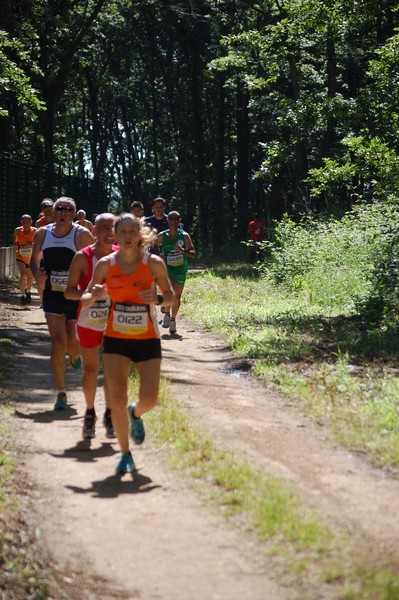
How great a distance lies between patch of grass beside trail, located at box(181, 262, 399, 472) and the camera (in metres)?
9.35

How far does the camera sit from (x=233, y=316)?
61.0 ft

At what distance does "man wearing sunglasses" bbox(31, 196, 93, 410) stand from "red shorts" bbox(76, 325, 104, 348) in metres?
1.51

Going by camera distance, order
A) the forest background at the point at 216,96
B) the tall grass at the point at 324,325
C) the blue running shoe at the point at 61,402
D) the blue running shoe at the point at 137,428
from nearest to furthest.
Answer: the blue running shoe at the point at 137,428
the tall grass at the point at 324,325
the blue running shoe at the point at 61,402
the forest background at the point at 216,96

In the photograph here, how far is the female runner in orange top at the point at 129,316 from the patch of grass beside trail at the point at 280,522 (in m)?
0.62

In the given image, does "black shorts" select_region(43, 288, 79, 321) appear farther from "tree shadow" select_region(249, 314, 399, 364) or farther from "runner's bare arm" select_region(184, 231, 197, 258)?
"runner's bare arm" select_region(184, 231, 197, 258)

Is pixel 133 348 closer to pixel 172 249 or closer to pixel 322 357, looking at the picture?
pixel 322 357

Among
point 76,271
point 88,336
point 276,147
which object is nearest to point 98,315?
point 88,336

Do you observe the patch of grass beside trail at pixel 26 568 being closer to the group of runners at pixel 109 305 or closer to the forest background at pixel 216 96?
the group of runners at pixel 109 305

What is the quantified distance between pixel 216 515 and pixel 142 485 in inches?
A: 40.5

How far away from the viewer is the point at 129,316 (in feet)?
26.1

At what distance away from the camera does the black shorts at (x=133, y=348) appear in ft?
26.2

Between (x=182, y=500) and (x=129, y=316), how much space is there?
147 centimetres

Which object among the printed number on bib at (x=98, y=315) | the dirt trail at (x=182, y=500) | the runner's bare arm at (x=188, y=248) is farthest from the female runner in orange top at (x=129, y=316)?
the runner's bare arm at (x=188, y=248)

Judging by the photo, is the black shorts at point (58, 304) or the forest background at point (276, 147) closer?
the black shorts at point (58, 304)
